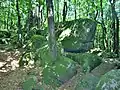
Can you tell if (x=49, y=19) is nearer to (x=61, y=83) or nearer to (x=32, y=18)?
(x=61, y=83)

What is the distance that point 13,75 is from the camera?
38.6 feet

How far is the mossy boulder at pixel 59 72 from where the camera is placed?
1096cm

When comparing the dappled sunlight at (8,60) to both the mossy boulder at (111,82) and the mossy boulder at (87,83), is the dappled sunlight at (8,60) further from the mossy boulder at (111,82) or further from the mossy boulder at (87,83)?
the mossy boulder at (111,82)

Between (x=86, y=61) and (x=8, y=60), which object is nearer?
(x=86, y=61)

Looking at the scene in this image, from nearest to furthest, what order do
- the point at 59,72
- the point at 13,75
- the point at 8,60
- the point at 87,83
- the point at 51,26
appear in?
the point at 87,83 < the point at 59,72 < the point at 13,75 < the point at 51,26 < the point at 8,60

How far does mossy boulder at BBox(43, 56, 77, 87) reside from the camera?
36.0ft

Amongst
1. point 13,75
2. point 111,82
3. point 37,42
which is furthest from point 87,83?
point 37,42

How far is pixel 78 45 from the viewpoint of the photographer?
16078 millimetres

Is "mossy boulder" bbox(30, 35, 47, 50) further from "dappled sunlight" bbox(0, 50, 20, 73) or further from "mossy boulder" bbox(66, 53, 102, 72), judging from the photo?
"mossy boulder" bbox(66, 53, 102, 72)

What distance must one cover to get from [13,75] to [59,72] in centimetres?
247

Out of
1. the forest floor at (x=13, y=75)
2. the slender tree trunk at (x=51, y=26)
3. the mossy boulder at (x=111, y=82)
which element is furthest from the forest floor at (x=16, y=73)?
the mossy boulder at (x=111, y=82)

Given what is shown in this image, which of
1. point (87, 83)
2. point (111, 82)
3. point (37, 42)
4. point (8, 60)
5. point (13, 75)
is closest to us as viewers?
point (111, 82)

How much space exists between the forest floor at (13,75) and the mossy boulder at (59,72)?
0.29 metres

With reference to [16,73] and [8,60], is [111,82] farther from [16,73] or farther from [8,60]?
[8,60]
